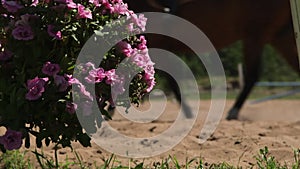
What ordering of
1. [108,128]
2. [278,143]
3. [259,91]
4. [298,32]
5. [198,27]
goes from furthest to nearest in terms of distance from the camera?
1. [259,91]
2. [198,27]
3. [108,128]
4. [278,143]
5. [298,32]

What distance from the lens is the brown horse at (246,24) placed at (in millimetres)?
6910

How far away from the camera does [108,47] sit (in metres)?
2.20

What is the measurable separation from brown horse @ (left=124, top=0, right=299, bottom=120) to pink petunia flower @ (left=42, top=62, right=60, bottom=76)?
4587 millimetres

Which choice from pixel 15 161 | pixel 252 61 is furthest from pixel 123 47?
pixel 252 61

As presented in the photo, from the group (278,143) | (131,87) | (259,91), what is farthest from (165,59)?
(259,91)

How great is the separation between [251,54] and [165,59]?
1967 mm

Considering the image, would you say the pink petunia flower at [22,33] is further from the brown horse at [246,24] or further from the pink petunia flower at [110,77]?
the brown horse at [246,24]

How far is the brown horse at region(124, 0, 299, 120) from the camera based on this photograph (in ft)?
22.7

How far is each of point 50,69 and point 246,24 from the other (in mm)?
5349

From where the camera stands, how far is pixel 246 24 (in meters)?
7.18

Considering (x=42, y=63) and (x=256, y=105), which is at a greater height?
(x=256, y=105)

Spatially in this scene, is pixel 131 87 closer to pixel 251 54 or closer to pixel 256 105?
pixel 251 54

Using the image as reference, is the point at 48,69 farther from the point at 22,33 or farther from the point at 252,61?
the point at 252,61

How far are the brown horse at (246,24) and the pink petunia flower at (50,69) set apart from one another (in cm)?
459
